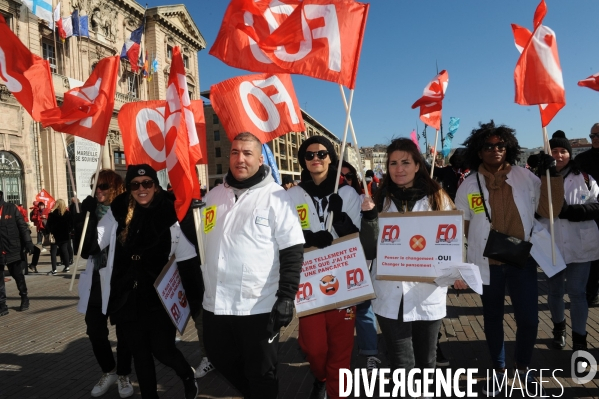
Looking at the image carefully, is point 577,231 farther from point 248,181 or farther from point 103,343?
point 103,343

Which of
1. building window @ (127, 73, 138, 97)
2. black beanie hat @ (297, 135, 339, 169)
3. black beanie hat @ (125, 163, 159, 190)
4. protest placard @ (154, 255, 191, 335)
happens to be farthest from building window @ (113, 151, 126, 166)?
black beanie hat @ (297, 135, 339, 169)

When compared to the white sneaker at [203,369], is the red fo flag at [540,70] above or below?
above

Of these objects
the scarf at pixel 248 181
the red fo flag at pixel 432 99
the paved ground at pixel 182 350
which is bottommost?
the paved ground at pixel 182 350

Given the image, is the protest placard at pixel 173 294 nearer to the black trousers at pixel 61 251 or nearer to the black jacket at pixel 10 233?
the black jacket at pixel 10 233

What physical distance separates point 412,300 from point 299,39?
2.26 meters

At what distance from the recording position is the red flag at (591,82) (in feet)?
14.9

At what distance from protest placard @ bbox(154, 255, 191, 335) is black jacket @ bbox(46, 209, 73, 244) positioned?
9311 millimetres

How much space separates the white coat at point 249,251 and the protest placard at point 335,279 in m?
0.40

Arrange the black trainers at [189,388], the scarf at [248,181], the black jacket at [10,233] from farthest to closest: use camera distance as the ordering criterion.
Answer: the black jacket at [10,233]
the black trainers at [189,388]
the scarf at [248,181]

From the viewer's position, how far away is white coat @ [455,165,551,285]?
356 centimetres

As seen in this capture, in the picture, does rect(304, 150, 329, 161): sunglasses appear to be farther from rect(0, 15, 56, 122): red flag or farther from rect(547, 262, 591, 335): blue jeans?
rect(0, 15, 56, 122): red flag

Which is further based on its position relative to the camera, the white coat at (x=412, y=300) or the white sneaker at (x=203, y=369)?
the white sneaker at (x=203, y=369)

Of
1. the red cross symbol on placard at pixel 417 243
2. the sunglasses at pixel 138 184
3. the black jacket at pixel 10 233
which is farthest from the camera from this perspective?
the black jacket at pixel 10 233

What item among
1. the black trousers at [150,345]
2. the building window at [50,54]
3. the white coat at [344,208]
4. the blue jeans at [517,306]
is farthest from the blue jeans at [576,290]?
the building window at [50,54]
